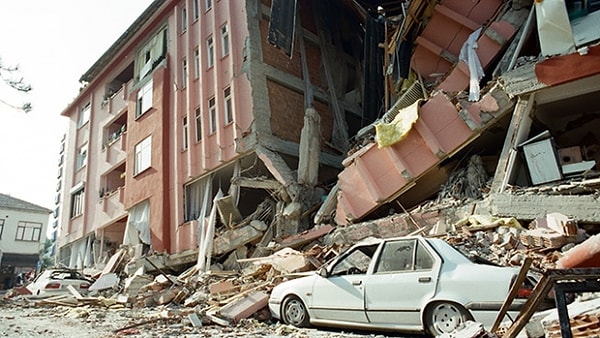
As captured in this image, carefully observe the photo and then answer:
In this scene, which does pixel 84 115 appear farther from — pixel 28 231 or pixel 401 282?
pixel 401 282

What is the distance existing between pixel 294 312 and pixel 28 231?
42204 millimetres

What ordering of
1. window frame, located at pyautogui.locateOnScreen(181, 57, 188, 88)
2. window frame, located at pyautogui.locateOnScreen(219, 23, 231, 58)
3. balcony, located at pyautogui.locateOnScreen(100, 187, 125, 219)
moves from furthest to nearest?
balcony, located at pyautogui.locateOnScreen(100, 187, 125, 219) < window frame, located at pyautogui.locateOnScreen(181, 57, 188, 88) < window frame, located at pyautogui.locateOnScreen(219, 23, 231, 58)

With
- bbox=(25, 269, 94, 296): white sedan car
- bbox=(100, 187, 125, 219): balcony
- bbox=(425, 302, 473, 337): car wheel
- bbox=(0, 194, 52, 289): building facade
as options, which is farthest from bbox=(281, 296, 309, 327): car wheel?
bbox=(0, 194, 52, 289): building facade

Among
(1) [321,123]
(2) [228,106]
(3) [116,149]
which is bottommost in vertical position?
(1) [321,123]

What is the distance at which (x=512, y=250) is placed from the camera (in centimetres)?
725

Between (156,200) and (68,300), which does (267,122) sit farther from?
(68,300)

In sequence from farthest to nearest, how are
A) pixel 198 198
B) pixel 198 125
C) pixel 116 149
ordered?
pixel 116 149 → pixel 198 125 → pixel 198 198

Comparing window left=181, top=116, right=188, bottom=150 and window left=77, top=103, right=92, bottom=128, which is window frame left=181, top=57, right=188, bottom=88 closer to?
window left=181, top=116, right=188, bottom=150

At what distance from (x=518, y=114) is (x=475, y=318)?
5467 millimetres

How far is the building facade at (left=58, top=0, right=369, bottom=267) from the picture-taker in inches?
600

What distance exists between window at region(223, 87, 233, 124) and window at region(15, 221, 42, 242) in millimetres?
33825

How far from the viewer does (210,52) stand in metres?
18.0

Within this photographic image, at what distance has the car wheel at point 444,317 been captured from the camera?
5.25 m

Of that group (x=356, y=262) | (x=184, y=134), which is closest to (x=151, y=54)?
(x=184, y=134)
